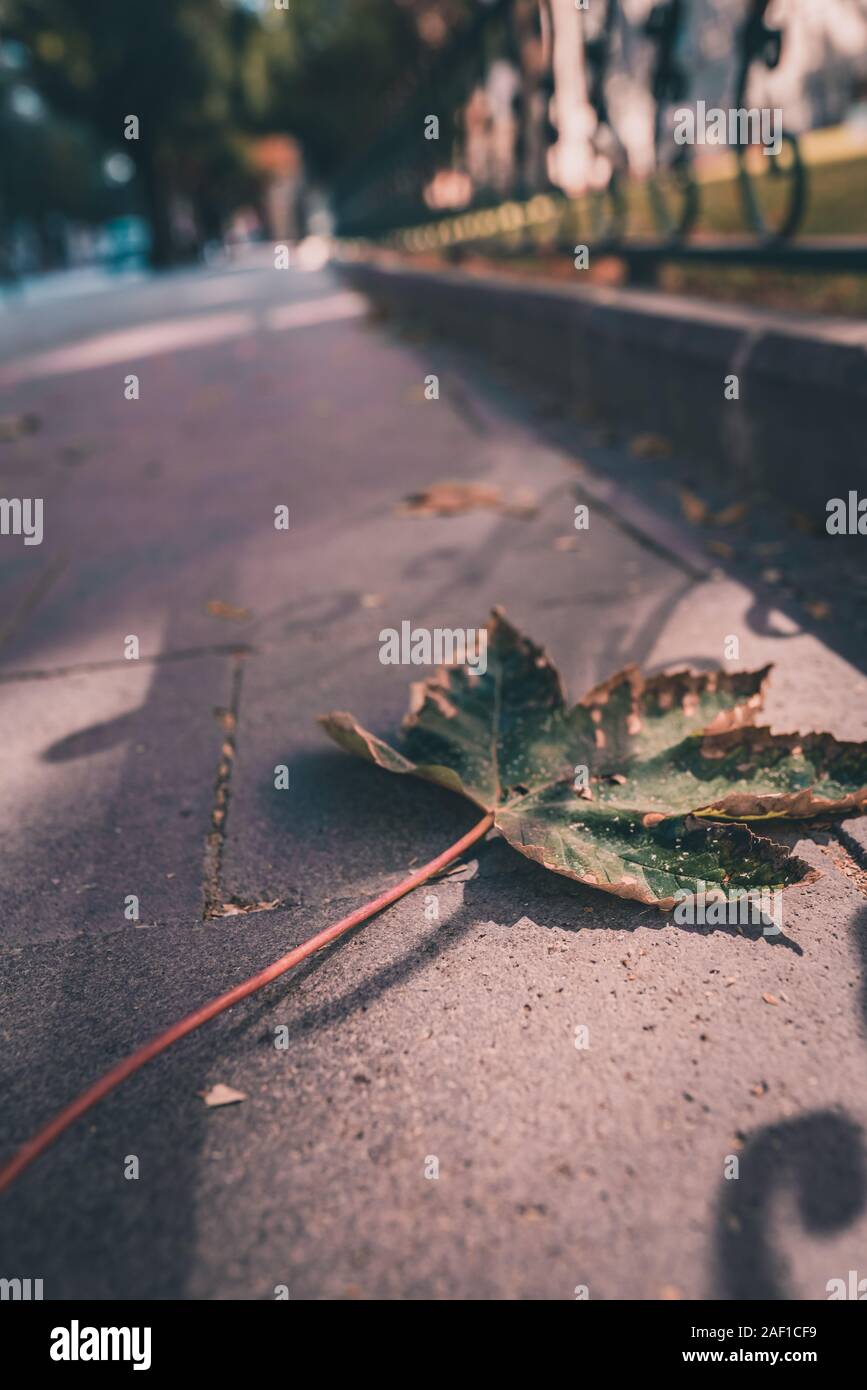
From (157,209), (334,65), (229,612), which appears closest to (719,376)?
(229,612)

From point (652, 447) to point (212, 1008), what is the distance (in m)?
2.39

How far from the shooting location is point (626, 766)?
137 cm

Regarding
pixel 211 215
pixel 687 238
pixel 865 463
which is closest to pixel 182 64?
pixel 211 215

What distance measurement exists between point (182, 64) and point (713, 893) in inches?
1331

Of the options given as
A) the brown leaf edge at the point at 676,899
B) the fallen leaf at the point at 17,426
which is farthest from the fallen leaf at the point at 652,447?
the fallen leaf at the point at 17,426

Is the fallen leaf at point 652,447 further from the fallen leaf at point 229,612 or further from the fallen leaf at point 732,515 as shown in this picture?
the fallen leaf at point 229,612

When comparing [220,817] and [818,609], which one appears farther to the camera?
[818,609]

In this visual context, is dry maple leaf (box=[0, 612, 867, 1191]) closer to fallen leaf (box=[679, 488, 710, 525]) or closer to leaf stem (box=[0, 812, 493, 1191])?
leaf stem (box=[0, 812, 493, 1191])

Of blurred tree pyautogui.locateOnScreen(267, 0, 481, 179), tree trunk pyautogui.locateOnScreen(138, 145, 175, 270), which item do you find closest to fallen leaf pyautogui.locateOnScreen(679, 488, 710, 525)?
blurred tree pyautogui.locateOnScreen(267, 0, 481, 179)

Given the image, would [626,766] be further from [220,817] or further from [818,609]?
[818,609]

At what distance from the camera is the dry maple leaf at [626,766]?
1.18 metres

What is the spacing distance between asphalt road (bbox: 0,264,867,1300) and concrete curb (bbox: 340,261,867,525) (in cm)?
31
